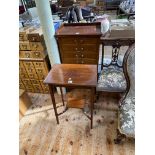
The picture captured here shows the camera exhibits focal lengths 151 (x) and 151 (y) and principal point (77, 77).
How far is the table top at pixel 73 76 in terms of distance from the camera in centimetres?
151

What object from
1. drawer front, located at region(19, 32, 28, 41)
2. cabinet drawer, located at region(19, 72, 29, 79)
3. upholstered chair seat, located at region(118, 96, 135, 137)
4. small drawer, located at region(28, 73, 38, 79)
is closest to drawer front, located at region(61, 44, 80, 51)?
drawer front, located at region(19, 32, 28, 41)

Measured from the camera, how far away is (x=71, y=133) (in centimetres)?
187

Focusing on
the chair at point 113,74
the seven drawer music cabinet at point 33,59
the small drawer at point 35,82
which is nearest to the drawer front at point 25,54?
the seven drawer music cabinet at point 33,59

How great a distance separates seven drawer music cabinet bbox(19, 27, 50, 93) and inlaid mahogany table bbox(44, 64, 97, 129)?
516 millimetres

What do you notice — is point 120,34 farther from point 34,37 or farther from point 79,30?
point 34,37

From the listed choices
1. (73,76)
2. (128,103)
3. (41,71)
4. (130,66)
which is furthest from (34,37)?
(128,103)

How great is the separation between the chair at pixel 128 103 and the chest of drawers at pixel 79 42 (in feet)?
2.12

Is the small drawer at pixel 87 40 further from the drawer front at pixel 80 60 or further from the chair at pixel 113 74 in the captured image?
the drawer front at pixel 80 60

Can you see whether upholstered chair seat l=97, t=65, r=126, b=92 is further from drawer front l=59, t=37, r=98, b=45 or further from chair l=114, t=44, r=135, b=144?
drawer front l=59, t=37, r=98, b=45

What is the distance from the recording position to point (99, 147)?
1692 mm

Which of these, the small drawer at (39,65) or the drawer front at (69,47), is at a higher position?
the drawer front at (69,47)

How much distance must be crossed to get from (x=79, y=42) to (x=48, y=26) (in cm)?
45
